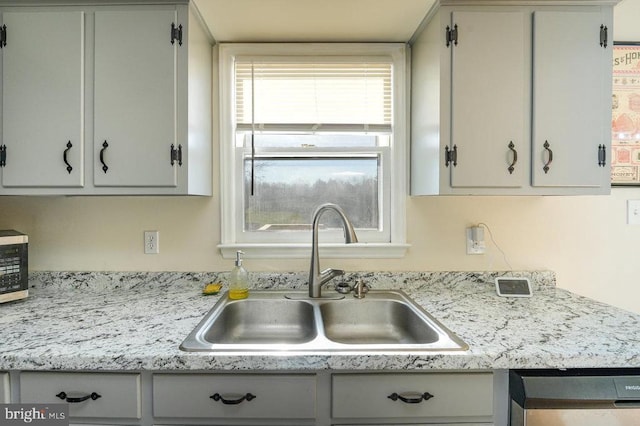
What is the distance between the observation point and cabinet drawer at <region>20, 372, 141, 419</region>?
102 centimetres

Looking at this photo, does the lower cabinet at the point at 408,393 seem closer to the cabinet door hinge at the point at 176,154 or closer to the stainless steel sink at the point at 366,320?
the stainless steel sink at the point at 366,320

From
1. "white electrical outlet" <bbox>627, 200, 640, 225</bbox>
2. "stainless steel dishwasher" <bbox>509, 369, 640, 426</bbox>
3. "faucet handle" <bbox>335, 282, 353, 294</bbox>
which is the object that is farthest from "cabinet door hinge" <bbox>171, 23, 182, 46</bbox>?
"white electrical outlet" <bbox>627, 200, 640, 225</bbox>

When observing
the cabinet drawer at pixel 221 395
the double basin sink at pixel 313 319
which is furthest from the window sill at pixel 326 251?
the cabinet drawer at pixel 221 395

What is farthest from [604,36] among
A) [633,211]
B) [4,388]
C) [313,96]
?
[4,388]

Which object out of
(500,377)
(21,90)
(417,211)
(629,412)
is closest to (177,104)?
(21,90)

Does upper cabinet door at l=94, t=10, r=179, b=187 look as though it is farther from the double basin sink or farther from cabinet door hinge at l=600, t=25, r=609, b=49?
cabinet door hinge at l=600, t=25, r=609, b=49

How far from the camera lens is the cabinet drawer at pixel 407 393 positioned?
103 centimetres

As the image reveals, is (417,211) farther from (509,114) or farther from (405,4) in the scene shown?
(405,4)

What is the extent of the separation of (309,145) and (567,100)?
1.19 m

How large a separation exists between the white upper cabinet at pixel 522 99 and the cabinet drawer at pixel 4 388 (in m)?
1.63

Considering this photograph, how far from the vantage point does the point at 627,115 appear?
5.91 feet

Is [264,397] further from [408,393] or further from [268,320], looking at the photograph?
[268,320]

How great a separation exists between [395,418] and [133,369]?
801 mm

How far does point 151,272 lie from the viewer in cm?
177
